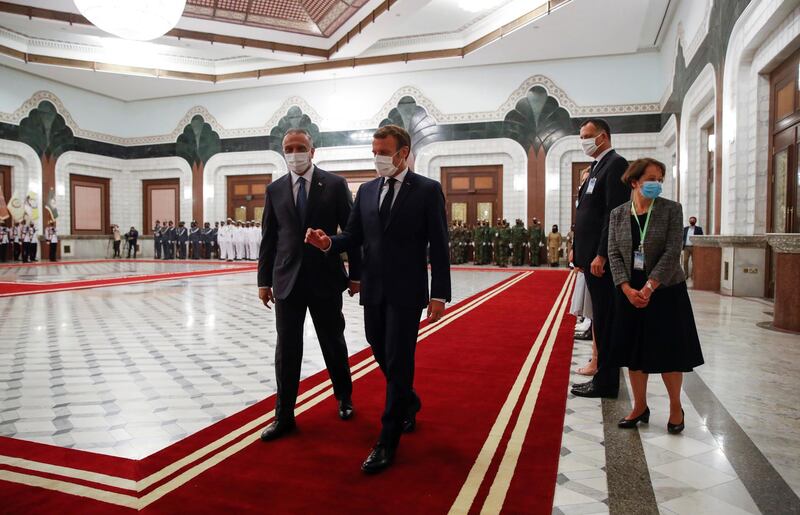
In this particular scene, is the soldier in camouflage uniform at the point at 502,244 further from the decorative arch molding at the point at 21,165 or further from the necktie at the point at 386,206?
the decorative arch molding at the point at 21,165

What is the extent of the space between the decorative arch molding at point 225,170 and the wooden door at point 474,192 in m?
5.75

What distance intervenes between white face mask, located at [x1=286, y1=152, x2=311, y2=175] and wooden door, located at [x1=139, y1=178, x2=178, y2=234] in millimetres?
19123

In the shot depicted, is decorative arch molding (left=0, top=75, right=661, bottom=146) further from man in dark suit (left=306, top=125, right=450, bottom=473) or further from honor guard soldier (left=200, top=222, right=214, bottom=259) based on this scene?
man in dark suit (left=306, top=125, right=450, bottom=473)

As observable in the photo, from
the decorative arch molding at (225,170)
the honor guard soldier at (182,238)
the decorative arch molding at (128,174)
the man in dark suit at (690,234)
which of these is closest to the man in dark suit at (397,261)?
the man in dark suit at (690,234)

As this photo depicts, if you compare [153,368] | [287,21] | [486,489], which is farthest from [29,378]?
[287,21]

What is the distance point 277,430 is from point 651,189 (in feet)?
6.41

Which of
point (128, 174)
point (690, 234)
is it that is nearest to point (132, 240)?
point (128, 174)

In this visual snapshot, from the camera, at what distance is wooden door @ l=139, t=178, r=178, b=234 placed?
66.0 feet

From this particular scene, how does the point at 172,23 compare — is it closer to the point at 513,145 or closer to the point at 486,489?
the point at 513,145

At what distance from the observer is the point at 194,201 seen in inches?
771

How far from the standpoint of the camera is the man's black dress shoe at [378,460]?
204 centimetres

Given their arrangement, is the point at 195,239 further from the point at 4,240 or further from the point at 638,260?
the point at 638,260

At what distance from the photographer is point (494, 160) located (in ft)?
53.7

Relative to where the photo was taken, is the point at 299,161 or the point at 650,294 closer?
the point at 650,294
